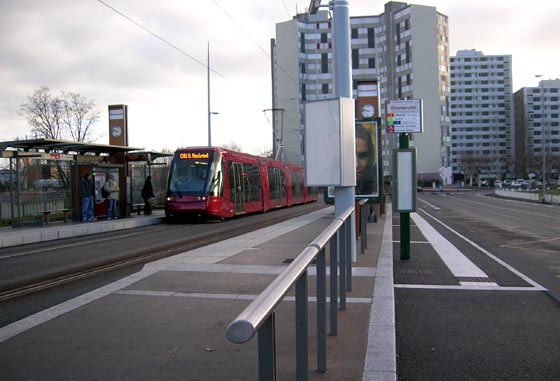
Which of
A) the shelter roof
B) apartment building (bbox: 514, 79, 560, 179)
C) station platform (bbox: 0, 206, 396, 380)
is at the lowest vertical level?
station platform (bbox: 0, 206, 396, 380)

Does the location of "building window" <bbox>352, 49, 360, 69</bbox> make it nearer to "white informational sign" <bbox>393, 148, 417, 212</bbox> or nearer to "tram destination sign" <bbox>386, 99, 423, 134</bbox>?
"tram destination sign" <bbox>386, 99, 423, 134</bbox>

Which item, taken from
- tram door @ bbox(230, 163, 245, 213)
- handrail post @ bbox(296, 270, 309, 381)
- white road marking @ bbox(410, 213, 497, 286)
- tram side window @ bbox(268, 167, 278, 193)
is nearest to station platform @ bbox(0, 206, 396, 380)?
handrail post @ bbox(296, 270, 309, 381)

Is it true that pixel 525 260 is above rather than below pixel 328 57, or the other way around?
below

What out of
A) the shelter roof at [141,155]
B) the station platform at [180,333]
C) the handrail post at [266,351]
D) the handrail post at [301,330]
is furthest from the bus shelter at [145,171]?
the handrail post at [266,351]

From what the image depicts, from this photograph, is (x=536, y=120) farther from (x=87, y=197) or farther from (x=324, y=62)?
(x=87, y=197)

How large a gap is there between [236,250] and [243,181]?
1274cm

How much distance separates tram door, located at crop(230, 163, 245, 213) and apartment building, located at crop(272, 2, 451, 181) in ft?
202

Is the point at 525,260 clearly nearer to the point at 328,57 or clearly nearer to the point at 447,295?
the point at 447,295

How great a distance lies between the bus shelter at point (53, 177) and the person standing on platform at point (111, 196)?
0.50 m

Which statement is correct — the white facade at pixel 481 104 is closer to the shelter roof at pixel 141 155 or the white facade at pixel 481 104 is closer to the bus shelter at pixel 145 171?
the bus shelter at pixel 145 171

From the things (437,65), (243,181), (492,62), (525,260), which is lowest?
(525,260)

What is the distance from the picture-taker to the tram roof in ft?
56.4

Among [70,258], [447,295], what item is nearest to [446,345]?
[447,295]

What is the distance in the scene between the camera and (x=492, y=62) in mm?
143875
